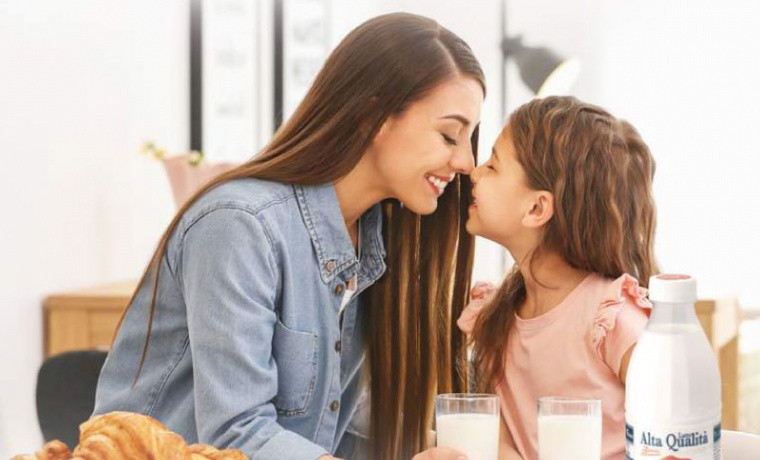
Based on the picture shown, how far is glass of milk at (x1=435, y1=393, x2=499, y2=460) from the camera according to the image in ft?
3.51

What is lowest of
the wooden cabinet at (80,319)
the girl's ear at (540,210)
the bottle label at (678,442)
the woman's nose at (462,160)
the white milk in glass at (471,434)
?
the wooden cabinet at (80,319)

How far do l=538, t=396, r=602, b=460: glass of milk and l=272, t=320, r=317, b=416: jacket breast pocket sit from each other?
44 cm

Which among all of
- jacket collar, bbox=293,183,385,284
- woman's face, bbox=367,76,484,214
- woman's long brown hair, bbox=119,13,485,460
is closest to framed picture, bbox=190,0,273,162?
woman's long brown hair, bbox=119,13,485,460

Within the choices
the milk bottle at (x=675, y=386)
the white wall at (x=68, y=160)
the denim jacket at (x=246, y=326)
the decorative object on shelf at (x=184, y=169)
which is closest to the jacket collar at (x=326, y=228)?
the denim jacket at (x=246, y=326)

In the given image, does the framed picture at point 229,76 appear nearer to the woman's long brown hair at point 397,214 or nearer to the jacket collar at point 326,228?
the woman's long brown hair at point 397,214

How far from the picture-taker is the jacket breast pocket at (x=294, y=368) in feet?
4.55

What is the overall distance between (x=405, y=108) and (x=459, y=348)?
16.9 inches

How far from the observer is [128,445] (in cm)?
65

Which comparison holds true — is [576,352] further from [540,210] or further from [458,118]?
[458,118]

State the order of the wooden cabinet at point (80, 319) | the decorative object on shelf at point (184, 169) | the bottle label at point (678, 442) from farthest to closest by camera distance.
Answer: the decorative object on shelf at point (184, 169), the wooden cabinet at point (80, 319), the bottle label at point (678, 442)

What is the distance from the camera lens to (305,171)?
4.87 ft

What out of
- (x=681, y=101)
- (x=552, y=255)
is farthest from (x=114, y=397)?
(x=681, y=101)

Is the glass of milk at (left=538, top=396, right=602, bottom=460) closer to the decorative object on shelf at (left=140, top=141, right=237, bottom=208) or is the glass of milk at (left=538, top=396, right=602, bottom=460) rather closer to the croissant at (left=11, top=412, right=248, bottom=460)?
the croissant at (left=11, top=412, right=248, bottom=460)

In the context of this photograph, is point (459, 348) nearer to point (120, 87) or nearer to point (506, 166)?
point (506, 166)
